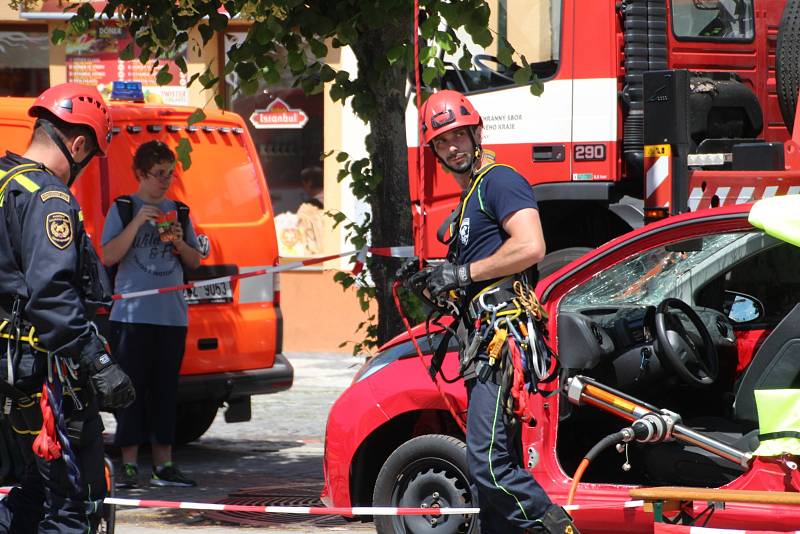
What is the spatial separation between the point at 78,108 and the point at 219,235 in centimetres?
376

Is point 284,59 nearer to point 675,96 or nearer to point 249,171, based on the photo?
point 249,171

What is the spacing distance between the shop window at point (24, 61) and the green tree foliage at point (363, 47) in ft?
24.7

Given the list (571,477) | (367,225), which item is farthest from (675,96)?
(571,477)

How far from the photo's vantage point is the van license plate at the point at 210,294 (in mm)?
8562

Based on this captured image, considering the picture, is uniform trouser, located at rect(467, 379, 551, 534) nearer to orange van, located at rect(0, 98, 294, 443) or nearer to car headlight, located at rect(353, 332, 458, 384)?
car headlight, located at rect(353, 332, 458, 384)

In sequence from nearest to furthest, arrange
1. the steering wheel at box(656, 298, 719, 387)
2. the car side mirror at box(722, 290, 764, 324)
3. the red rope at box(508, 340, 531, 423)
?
the red rope at box(508, 340, 531, 423) → the steering wheel at box(656, 298, 719, 387) → the car side mirror at box(722, 290, 764, 324)

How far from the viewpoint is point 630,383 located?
5.81 m

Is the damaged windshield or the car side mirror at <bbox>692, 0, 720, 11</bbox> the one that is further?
the car side mirror at <bbox>692, 0, 720, 11</bbox>

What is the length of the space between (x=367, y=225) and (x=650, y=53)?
7.31 ft

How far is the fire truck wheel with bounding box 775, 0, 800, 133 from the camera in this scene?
9.45 meters

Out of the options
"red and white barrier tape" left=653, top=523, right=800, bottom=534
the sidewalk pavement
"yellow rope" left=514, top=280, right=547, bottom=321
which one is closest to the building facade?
the sidewalk pavement

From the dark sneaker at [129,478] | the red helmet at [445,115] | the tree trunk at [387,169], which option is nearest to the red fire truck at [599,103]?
the tree trunk at [387,169]

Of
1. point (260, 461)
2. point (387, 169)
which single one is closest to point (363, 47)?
point (387, 169)

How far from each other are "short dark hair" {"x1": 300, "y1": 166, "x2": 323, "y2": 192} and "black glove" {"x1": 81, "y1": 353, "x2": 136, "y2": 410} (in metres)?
9.94
